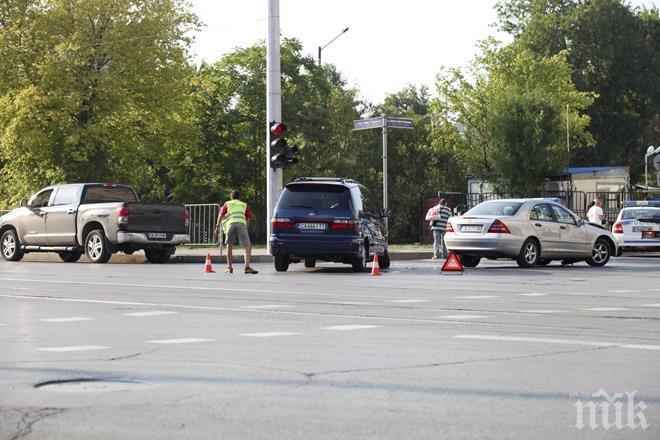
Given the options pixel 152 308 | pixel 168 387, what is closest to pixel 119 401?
pixel 168 387

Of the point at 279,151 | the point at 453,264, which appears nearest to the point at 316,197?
the point at 453,264

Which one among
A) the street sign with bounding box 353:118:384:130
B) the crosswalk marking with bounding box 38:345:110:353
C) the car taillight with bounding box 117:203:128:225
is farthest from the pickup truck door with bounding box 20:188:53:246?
the crosswalk marking with bounding box 38:345:110:353

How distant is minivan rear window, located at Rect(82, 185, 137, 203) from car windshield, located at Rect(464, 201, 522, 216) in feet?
30.7

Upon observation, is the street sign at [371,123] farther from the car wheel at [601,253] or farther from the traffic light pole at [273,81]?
the car wheel at [601,253]

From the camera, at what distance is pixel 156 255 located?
103 feet

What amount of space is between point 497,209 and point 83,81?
98.7 feet

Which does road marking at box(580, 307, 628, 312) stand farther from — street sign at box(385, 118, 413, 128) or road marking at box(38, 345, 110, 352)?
street sign at box(385, 118, 413, 128)

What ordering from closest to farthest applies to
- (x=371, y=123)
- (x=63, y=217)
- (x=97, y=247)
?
(x=97, y=247) → (x=63, y=217) → (x=371, y=123)

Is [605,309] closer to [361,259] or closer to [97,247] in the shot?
[361,259]

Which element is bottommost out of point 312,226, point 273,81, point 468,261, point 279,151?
point 468,261

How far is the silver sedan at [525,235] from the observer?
26344 mm

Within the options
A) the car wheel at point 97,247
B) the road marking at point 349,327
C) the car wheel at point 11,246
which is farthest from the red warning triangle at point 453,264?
the car wheel at point 11,246

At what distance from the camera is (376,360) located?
9.28 m

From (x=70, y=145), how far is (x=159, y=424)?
158ft
